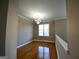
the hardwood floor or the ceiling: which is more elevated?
the ceiling

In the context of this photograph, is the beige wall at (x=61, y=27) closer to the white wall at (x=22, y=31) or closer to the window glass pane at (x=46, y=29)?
the window glass pane at (x=46, y=29)

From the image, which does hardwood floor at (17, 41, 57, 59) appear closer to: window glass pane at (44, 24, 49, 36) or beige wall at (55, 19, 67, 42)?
beige wall at (55, 19, 67, 42)

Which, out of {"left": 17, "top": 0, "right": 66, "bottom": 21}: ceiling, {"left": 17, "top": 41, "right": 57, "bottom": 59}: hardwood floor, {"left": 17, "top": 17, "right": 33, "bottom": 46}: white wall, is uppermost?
{"left": 17, "top": 0, "right": 66, "bottom": 21}: ceiling

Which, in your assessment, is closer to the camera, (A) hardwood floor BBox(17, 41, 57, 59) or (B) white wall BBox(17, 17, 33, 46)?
(A) hardwood floor BBox(17, 41, 57, 59)

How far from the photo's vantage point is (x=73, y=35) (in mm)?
1045

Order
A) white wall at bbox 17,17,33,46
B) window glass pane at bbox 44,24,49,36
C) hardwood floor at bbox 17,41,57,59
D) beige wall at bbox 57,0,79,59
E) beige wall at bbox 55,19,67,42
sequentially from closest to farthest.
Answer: beige wall at bbox 57,0,79,59 → hardwood floor at bbox 17,41,57,59 → white wall at bbox 17,17,33,46 → beige wall at bbox 55,19,67,42 → window glass pane at bbox 44,24,49,36

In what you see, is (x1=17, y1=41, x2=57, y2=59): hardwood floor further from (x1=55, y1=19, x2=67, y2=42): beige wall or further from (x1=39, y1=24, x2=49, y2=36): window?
(x1=39, y1=24, x2=49, y2=36): window

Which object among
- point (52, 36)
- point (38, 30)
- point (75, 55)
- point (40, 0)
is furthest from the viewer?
point (38, 30)

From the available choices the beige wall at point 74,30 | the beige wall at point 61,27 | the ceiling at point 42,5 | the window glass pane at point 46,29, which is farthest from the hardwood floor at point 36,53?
the window glass pane at point 46,29

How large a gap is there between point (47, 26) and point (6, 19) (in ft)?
24.3

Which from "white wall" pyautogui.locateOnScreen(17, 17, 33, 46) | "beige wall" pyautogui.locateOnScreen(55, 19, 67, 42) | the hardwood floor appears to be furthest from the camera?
"beige wall" pyautogui.locateOnScreen(55, 19, 67, 42)

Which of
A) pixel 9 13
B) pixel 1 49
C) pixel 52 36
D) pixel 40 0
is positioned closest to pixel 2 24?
pixel 9 13

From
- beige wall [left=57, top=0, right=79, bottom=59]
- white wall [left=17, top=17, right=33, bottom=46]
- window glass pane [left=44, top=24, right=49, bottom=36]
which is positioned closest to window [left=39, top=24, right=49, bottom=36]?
window glass pane [left=44, top=24, right=49, bottom=36]

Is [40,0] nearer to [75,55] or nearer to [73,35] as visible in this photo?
[73,35]
